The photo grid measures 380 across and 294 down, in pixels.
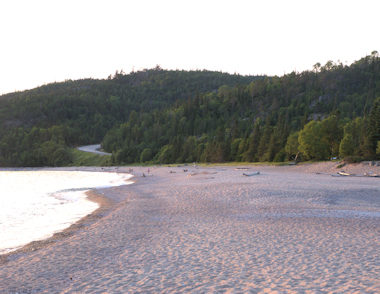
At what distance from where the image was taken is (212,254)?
1046cm

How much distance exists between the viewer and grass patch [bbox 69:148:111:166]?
143550 mm

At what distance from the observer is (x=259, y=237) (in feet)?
41.0

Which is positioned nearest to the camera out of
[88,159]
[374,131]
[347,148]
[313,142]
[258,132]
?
[374,131]

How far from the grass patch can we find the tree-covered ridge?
7391 millimetres

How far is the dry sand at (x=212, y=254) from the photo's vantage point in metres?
7.97

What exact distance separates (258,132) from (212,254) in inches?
3321

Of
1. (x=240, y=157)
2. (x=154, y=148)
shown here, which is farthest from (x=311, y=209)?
(x=154, y=148)

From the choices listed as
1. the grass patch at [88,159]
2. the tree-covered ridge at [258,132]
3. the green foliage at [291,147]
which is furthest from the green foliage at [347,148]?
the grass patch at [88,159]

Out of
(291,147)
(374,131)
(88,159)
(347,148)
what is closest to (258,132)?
(291,147)

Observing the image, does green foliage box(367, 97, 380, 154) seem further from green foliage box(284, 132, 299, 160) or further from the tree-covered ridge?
green foliage box(284, 132, 299, 160)

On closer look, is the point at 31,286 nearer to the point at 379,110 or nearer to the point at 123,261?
the point at 123,261

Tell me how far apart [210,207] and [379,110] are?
52.3 metres

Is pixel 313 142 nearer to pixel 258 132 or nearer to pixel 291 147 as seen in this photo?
pixel 291 147

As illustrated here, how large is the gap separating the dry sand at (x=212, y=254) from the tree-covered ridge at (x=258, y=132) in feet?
153
